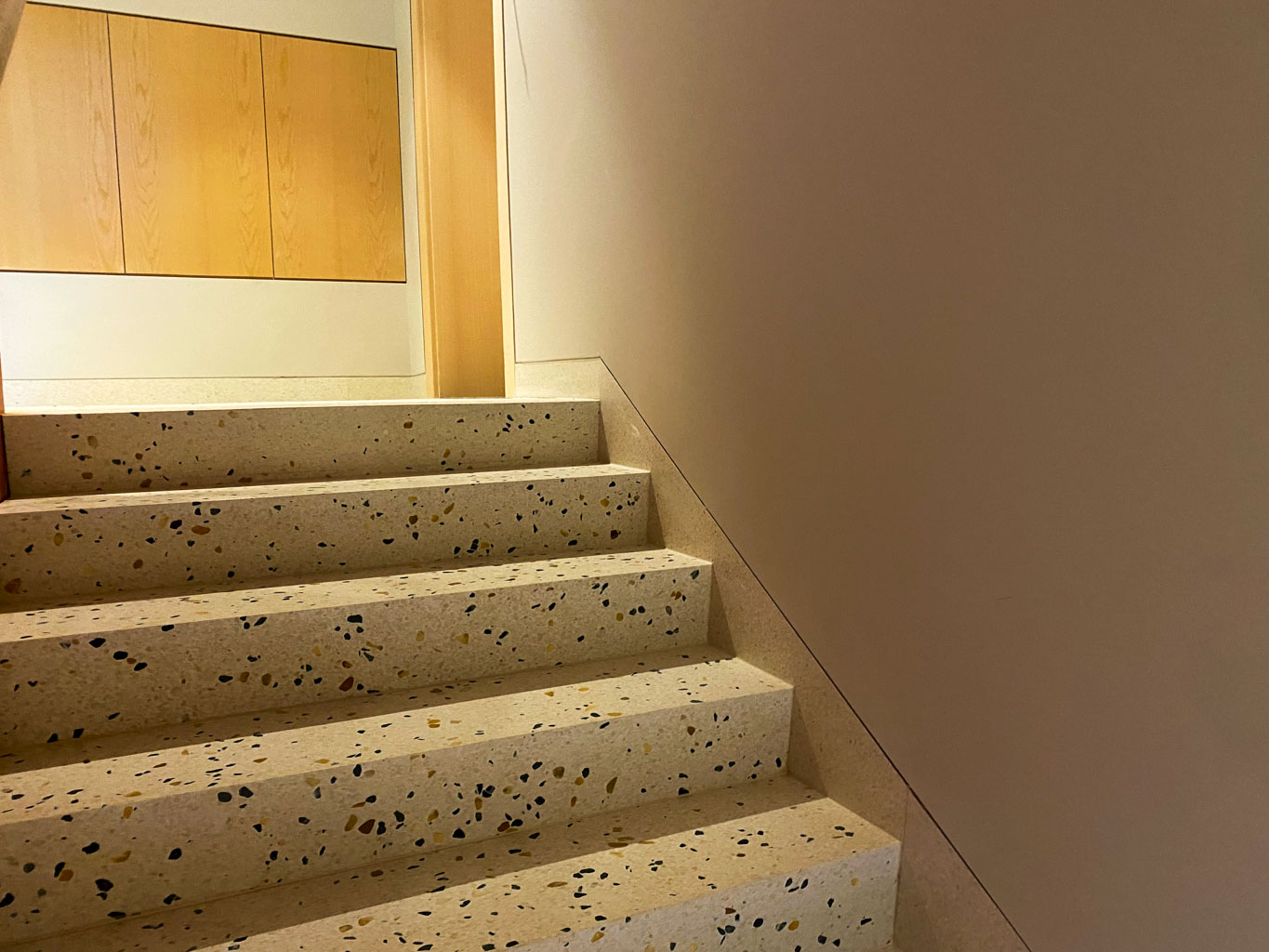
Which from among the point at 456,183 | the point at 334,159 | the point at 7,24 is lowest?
the point at 7,24

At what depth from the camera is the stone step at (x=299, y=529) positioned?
1.50 metres

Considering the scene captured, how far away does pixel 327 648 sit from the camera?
4.73 ft

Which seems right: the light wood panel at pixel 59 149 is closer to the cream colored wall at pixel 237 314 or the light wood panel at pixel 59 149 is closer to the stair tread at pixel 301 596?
the cream colored wall at pixel 237 314

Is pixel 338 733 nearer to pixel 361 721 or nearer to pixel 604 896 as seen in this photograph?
pixel 361 721

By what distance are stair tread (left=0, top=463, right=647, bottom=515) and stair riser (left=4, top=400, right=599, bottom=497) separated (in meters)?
0.05

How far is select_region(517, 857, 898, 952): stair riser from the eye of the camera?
1073 millimetres

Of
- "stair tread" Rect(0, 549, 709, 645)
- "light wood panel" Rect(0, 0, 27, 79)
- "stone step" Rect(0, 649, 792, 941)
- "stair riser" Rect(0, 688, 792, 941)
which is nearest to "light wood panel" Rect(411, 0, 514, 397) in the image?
"stair tread" Rect(0, 549, 709, 645)

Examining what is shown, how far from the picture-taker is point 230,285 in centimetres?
407

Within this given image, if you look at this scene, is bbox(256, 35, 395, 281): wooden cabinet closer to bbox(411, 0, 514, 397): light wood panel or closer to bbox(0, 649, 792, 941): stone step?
bbox(411, 0, 514, 397): light wood panel

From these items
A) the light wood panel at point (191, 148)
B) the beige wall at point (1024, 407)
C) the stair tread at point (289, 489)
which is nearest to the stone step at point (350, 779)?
the beige wall at point (1024, 407)

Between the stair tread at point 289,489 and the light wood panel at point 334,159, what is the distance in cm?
278

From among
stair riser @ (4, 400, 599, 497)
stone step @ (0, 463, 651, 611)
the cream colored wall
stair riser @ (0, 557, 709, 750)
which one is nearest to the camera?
stair riser @ (0, 557, 709, 750)

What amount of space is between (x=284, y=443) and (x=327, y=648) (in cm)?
63

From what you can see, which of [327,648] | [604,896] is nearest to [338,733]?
[327,648]
